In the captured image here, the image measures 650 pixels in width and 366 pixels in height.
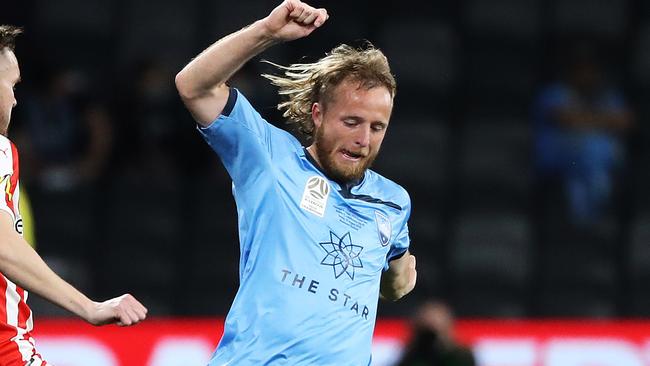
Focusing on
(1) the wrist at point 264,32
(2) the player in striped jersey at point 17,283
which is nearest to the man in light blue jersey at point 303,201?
(1) the wrist at point 264,32

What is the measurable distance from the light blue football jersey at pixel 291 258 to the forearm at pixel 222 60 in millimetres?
115

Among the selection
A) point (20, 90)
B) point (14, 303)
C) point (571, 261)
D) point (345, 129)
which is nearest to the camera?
point (14, 303)

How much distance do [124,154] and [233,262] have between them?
1.03 m

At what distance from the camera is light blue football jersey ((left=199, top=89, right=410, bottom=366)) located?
13.4 ft

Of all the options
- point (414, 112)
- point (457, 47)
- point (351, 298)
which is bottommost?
point (351, 298)

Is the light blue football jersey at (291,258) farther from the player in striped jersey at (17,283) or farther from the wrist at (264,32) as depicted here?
the player in striped jersey at (17,283)

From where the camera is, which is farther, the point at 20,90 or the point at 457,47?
the point at 457,47

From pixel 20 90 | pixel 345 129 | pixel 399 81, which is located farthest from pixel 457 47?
pixel 345 129

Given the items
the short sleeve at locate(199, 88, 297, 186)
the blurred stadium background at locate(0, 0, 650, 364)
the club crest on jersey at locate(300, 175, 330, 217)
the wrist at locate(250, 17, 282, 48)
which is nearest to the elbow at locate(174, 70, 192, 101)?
the short sleeve at locate(199, 88, 297, 186)

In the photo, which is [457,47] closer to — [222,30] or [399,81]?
[399,81]

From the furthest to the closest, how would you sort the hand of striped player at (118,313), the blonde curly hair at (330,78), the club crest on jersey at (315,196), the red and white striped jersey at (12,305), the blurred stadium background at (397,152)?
the blurred stadium background at (397,152) < the blonde curly hair at (330,78) < the club crest on jersey at (315,196) < the red and white striped jersey at (12,305) < the hand of striped player at (118,313)

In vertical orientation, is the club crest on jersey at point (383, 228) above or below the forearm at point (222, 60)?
below

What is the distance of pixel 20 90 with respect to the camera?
29.7 feet

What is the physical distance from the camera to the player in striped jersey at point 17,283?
3587 mm
